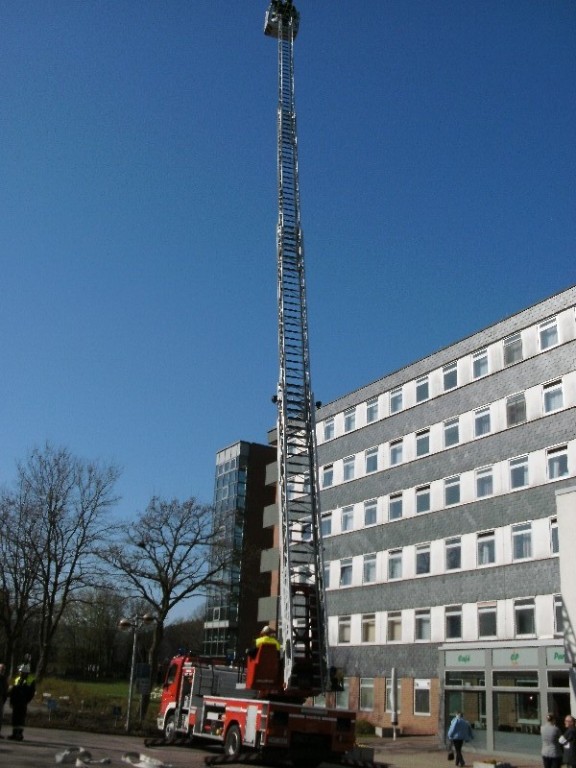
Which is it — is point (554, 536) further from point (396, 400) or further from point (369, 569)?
point (396, 400)

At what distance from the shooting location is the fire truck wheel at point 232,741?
1923 cm

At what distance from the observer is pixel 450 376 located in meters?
37.0

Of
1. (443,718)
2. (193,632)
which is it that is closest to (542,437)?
(443,718)

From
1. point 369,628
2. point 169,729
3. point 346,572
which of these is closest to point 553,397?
point 369,628

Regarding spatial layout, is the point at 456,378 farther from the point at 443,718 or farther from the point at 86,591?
the point at 86,591

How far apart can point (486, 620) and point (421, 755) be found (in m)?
6.43

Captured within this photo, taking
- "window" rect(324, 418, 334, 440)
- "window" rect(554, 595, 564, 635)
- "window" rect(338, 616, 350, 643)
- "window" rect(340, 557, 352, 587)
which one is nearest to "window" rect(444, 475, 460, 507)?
"window" rect(554, 595, 564, 635)

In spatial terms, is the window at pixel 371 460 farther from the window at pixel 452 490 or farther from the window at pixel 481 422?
the window at pixel 481 422

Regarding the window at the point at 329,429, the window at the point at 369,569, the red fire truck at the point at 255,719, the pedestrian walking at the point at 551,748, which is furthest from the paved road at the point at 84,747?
the window at the point at 329,429

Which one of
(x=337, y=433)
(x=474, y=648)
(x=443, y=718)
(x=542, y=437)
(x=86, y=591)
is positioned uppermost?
(x=337, y=433)

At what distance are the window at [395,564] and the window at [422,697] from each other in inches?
184

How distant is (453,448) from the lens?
117ft

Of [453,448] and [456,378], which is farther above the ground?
[456,378]

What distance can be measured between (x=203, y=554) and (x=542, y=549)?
68.4 feet
